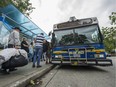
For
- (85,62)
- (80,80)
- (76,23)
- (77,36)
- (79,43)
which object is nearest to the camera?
(80,80)

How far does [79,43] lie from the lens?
6.71m

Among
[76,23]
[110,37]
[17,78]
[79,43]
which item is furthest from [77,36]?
[110,37]

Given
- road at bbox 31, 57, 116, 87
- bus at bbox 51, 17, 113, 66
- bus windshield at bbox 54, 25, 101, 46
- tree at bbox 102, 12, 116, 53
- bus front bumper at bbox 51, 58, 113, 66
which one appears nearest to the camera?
road at bbox 31, 57, 116, 87

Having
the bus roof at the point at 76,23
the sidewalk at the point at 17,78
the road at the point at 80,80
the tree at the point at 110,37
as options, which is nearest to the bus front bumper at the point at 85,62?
the road at the point at 80,80

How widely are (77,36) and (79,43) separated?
45 centimetres

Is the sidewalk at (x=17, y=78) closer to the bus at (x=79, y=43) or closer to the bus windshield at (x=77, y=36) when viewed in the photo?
the bus at (x=79, y=43)

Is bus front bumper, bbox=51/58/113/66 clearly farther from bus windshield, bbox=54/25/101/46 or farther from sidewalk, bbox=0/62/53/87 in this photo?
sidewalk, bbox=0/62/53/87

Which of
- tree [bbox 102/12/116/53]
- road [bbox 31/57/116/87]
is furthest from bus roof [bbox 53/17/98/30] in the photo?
tree [bbox 102/12/116/53]

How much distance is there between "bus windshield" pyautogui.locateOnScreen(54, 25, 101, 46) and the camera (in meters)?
6.57

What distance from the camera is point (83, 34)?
6.79 meters

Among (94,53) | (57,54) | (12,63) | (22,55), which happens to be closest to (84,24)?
(94,53)

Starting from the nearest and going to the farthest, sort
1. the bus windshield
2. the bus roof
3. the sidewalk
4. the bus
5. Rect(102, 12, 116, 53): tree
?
the sidewalk < the bus < the bus windshield < the bus roof < Rect(102, 12, 116, 53): tree

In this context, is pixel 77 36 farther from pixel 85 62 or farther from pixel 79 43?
pixel 85 62

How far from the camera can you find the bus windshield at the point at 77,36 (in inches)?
259
